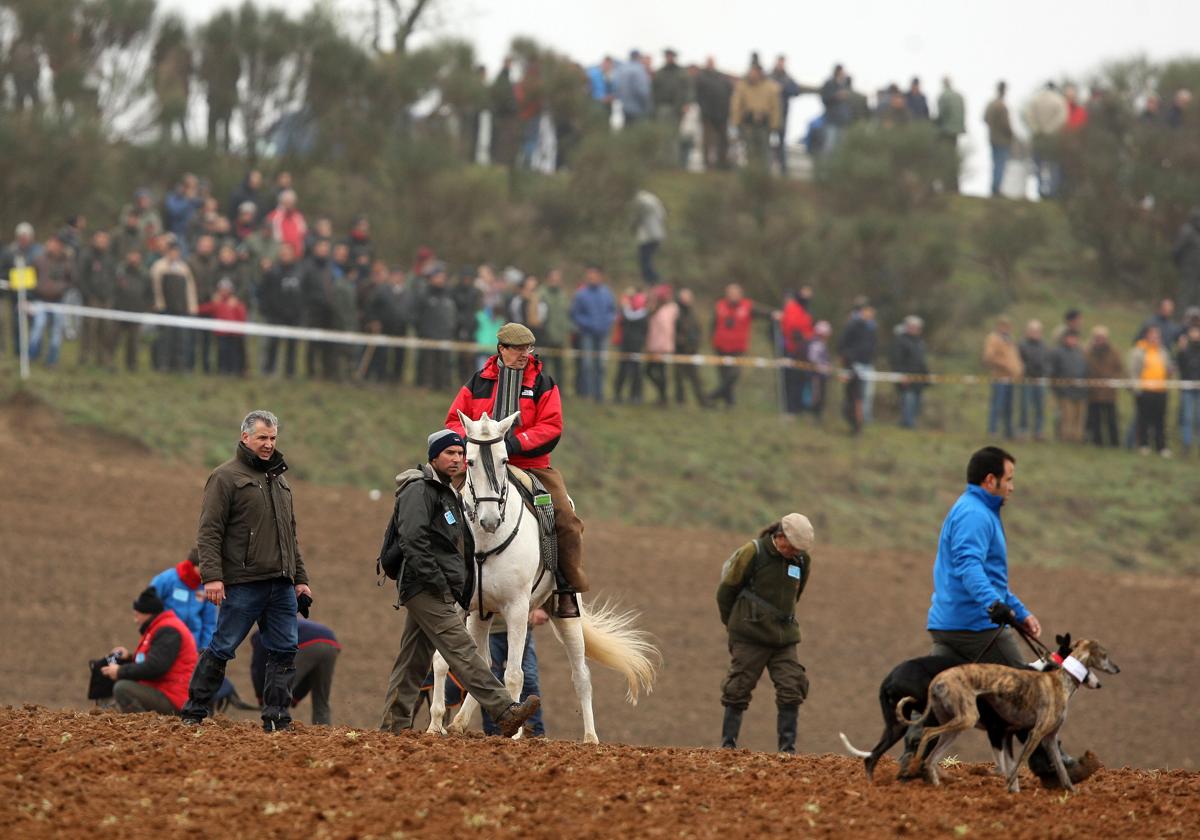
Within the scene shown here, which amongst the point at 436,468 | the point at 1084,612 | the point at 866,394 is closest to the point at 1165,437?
the point at 866,394

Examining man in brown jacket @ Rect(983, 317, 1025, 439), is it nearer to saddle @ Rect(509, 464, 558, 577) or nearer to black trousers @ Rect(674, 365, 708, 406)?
black trousers @ Rect(674, 365, 708, 406)

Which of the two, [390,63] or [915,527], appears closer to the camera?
[915,527]

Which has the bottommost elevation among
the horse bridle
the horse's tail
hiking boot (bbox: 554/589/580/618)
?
the horse's tail

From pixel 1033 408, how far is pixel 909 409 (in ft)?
7.30

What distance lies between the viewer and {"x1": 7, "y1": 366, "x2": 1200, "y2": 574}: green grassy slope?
977 inches

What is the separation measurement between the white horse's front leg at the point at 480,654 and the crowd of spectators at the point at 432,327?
14.0 metres

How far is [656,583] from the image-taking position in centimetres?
2244

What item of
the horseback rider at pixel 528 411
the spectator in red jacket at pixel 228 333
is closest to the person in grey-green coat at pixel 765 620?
the horseback rider at pixel 528 411

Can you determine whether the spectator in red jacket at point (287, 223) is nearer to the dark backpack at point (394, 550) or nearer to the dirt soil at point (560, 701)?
the dirt soil at point (560, 701)

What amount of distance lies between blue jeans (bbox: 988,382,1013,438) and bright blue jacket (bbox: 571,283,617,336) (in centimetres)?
729

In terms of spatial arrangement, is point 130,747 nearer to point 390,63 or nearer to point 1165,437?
point 1165,437

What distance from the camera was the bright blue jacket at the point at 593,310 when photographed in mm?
27531

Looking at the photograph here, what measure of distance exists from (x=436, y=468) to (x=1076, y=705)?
447 inches

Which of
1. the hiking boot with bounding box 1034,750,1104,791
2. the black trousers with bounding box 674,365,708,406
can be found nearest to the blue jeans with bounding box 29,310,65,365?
the black trousers with bounding box 674,365,708,406
